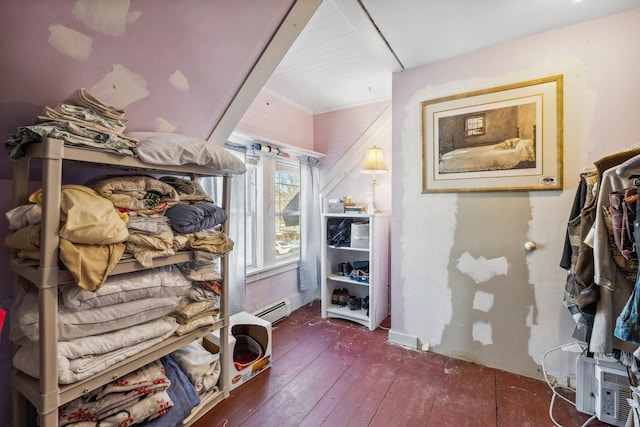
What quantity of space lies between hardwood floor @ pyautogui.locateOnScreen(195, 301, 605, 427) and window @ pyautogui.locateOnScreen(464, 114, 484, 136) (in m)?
1.62

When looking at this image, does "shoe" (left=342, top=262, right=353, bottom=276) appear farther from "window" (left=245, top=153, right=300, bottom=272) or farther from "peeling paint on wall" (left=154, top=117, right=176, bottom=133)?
"peeling paint on wall" (left=154, top=117, right=176, bottom=133)

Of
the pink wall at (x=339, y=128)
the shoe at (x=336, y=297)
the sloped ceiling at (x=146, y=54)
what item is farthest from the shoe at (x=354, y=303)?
the sloped ceiling at (x=146, y=54)

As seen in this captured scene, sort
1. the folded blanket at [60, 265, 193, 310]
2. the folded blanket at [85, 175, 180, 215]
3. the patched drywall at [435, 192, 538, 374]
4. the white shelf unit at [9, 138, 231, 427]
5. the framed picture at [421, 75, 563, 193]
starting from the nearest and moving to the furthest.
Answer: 1. the white shelf unit at [9, 138, 231, 427]
2. the folded blanket at [60, 265, 193, 310]
3. the folded blanket at [85, 175, 180, 215]
4. the framed picture at [421, 75, 563, 193]
5. the patched drywall at [435, 192, 538, 374]

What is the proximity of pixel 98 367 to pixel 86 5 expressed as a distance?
4.27 ft

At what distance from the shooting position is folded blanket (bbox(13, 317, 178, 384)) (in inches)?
38.4

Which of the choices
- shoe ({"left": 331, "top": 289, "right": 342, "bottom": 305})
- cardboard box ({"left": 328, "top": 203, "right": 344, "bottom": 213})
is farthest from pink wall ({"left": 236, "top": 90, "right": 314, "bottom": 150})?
shoe ({"left": 331, "top": 289, "right": 342, "bottom": 305})

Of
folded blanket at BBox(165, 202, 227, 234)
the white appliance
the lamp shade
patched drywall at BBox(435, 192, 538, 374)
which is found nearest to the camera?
folded blanket at BBox(165, 202, 227, 234)

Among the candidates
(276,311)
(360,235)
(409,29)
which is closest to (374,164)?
(360,235)

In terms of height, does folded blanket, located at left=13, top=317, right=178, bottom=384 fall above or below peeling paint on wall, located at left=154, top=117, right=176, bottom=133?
below

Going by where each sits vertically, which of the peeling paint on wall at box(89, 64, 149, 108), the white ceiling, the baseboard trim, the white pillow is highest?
the white ceiling

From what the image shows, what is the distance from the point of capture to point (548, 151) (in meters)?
1.74

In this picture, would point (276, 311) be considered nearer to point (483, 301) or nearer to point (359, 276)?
point (359, 276)

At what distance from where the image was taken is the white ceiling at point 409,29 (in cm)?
152

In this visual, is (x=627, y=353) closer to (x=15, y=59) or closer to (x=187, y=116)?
(x=187, y=116)
